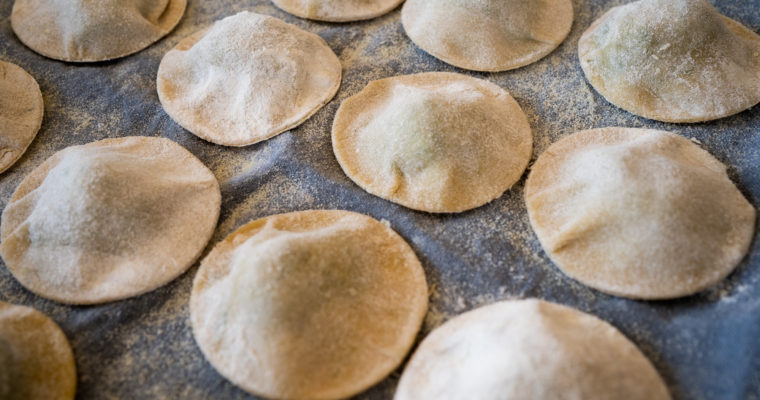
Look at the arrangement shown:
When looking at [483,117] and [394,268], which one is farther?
[483,117]

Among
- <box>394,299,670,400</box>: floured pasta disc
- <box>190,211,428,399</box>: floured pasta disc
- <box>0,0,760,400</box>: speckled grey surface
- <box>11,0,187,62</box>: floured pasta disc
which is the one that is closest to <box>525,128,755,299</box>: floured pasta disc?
<box>0,0,760,400</box>: speckled grey surface

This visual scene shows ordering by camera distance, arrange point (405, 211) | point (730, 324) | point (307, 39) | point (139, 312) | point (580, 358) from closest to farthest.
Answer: point (580, 358) → point (730, 324) → point (139, 312) → point (405, 211) → point (307, 39)

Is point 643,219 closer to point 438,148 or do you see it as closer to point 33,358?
point 438,148

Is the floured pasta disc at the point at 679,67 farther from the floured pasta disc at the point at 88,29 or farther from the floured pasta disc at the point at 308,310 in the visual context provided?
the floured pasta disc at the point at 88,29

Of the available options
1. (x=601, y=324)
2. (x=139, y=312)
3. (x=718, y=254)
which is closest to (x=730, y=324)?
(x=718, y=254)

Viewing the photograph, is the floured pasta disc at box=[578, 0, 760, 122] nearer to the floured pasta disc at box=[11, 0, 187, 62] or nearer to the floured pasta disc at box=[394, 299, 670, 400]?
the floured pasta disc at box=[394, 299, 670, 400]

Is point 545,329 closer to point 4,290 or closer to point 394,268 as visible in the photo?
point 394,268

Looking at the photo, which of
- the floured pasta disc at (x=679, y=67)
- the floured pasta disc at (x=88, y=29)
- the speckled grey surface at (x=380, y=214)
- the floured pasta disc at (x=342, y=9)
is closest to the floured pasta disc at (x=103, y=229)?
the speckled grey surface at (x=380, y=214)
